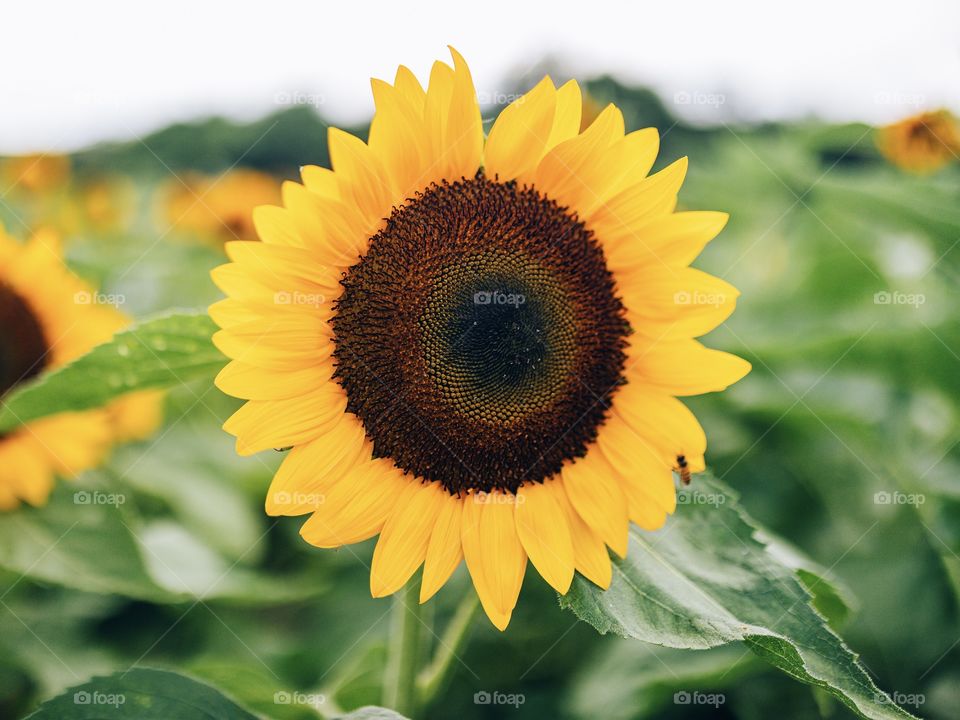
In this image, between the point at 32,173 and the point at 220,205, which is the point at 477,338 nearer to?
the point at 220,205

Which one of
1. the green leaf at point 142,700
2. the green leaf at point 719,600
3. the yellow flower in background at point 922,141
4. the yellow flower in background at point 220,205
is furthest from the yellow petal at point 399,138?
the yellow flower in background at point 922,141

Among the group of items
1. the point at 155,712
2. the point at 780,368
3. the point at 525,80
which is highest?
the point at 525,80

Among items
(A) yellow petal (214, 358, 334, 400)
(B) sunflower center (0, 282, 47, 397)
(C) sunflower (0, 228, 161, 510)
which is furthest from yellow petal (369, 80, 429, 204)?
(B) sunflower center (0, 282, 47, 397)

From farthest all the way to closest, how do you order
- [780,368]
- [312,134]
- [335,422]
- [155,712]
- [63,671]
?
1. [312,134]
2. [780,368]
3. [63,671]
4. [335,422]
5. [155,712]

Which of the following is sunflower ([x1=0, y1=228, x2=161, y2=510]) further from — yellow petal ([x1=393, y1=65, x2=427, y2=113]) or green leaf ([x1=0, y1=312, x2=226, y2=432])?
yellow petal ([x1=393, y1=65, x2=427, y2=113])

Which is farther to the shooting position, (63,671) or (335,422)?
(63,671)

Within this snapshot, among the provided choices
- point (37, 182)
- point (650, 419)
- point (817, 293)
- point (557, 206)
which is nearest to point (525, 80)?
point (817, 293)

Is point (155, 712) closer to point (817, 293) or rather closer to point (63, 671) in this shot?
point (63, 671)

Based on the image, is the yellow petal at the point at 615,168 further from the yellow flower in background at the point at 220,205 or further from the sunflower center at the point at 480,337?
the yellow flower in background at the point at 220,205
